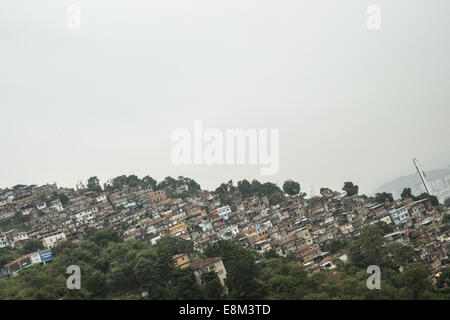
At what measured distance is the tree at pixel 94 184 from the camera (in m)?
69.1

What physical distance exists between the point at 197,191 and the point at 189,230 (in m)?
20.2

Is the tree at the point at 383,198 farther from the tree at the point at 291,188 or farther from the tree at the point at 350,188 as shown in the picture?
the tree at the point at 291,188

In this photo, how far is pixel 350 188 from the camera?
6438 centimetres

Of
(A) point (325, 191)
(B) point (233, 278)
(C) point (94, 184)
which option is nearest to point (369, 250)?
(B) point (233, 278)

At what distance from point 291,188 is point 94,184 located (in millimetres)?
26667

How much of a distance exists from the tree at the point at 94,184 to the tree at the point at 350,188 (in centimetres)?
3118

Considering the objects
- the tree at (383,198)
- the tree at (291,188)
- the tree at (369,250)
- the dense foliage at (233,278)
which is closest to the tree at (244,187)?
the tree at (291,188)

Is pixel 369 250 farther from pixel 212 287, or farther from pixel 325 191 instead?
pixel 325 191

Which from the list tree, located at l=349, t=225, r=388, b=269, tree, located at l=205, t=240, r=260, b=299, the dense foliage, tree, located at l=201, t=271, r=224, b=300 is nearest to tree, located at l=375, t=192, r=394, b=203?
the dense foliage

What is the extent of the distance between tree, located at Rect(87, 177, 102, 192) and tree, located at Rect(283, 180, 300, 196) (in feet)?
80.4
